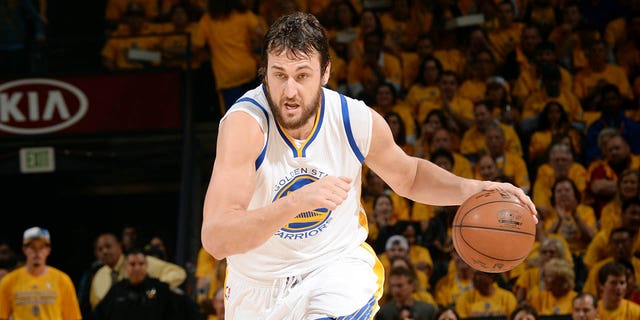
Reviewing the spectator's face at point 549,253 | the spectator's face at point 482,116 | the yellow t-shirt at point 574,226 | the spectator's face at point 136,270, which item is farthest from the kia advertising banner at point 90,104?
the spectator's face at point 549,253

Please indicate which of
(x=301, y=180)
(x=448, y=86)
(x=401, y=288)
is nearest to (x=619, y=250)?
(x=401, y=288)

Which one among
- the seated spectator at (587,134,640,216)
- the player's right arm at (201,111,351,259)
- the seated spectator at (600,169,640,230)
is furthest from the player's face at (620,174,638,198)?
the player's right arm at (201,111,351,259)

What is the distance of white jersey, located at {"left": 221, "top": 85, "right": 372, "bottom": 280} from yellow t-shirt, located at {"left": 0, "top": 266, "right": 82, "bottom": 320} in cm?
479

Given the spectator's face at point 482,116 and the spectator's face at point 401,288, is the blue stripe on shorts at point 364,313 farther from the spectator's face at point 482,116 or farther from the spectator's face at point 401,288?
the spectator's face at point 482,116

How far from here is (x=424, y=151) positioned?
9.69 meters

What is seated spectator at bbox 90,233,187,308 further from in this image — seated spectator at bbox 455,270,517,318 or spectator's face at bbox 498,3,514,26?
spectator's face at bbox 498,3,514,26

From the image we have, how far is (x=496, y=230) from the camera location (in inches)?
166

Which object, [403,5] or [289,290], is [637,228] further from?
[289,290]

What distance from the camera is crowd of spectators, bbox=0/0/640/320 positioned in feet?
26.7

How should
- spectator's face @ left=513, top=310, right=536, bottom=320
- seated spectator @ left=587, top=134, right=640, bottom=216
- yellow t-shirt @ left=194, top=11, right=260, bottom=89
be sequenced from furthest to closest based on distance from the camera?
1. yellow t-shirt @ left=194, top=11, right=260, bottom=89
2. seated spectator @ left=587, top=134, right=640, bottom=216
3. spectator's face @ left=513, top=310, right=536, bottom=320

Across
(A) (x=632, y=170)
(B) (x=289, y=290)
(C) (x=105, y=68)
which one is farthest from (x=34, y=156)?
(B) (x=289, y=290)

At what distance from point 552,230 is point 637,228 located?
727mm

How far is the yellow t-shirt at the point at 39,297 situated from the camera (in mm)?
8617

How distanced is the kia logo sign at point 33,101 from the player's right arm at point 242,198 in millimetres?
6827
